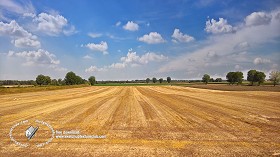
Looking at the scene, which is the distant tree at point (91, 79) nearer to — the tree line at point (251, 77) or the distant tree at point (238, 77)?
the tree line at point (251, 77)

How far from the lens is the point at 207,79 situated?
610 feet

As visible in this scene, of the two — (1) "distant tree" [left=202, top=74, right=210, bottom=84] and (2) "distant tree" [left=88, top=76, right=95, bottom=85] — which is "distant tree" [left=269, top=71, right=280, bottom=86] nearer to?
(1) "distant tree" [left=202, top=74, right=210, bottom=84]

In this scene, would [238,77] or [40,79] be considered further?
[238,77]

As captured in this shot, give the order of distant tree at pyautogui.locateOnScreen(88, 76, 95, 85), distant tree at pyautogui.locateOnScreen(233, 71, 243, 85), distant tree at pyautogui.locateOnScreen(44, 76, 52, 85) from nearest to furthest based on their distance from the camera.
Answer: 1. distant tree at pyautogui.locateOnScreen(44, 76, 52, 85)
2. distant tree at pyautogui.locateOnScreen(233, 71, 243, 85)
3. distant tree at pyautogui.locateOnScreen(88, 76, 95, 85)

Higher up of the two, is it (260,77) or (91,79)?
(91,79)

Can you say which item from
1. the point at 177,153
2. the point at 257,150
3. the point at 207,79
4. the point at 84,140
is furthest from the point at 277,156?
the point at 207,79

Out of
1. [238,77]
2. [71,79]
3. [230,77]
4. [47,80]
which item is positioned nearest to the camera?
[47,80]

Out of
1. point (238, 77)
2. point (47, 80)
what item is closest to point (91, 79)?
point (47, 80)

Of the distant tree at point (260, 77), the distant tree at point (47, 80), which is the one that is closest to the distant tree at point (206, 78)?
the distant tree at point (260, 77)

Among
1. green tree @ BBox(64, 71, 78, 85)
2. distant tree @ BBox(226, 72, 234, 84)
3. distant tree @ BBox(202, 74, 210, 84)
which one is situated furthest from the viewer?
distant tree @ BBox(202, 74, 210, 84)

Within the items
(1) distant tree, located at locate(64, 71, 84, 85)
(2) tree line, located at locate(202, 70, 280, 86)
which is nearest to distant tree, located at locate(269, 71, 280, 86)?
(2) tree line, located at locate(202, 70, 280, 86)

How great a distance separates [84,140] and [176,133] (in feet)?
13.9

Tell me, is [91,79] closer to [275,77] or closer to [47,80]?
[47,80]

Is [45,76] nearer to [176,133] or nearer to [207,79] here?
[207,79]
